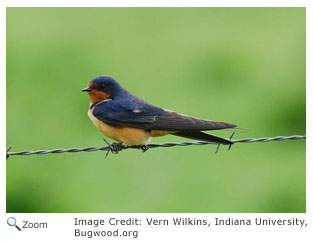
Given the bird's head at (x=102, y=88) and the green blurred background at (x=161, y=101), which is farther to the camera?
the green blurred background at (x=161, y=101)

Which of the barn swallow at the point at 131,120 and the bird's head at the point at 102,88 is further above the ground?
the bird's head at the point at 102,88

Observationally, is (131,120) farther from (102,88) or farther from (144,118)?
(102,88)
